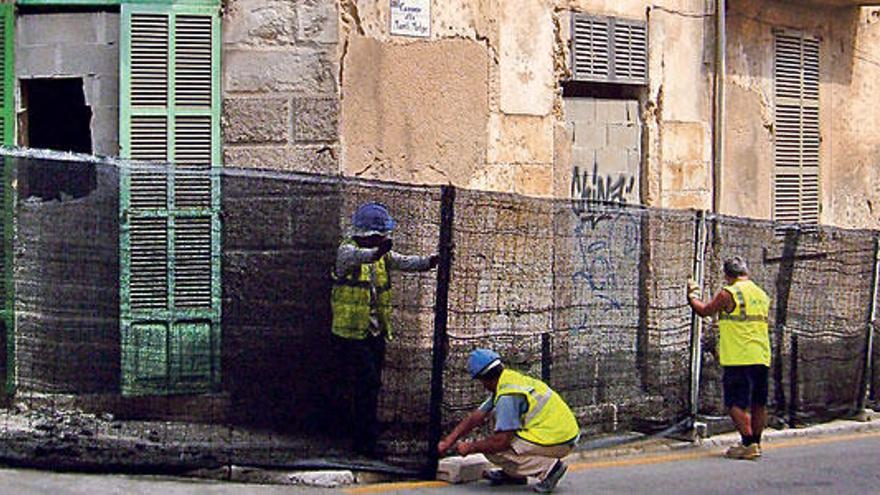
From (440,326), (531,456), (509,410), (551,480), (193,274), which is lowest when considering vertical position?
(551,480)

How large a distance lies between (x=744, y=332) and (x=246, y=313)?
393cm

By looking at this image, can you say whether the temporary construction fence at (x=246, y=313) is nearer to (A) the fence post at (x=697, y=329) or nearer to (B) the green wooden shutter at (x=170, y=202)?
(B) the green wooden shutter at (x=170, y=202)

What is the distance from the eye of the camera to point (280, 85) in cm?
1109

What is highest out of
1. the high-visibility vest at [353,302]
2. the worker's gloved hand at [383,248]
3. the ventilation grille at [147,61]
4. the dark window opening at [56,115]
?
the ventilation grille at [147,61]

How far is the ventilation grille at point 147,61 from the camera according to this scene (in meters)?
10.9

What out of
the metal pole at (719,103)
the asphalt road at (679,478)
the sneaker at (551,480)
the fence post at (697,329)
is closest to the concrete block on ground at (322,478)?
the asphalt road at (679,478)

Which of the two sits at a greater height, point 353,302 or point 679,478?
point 353,302

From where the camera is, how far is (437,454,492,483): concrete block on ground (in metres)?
9.52

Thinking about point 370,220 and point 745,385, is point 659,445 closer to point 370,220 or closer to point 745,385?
point 745,385

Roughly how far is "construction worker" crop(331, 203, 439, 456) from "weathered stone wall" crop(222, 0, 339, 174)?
1.76 m

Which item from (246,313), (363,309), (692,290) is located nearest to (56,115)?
(246,313)

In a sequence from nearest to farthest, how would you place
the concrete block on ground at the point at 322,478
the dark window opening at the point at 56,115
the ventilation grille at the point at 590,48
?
the concrete block on ground at the point at 322,478 → the dark window opening at the point at 56,115 → the ventilation grille at the point at 590,48

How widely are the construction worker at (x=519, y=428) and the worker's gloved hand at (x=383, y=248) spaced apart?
0.83 metres

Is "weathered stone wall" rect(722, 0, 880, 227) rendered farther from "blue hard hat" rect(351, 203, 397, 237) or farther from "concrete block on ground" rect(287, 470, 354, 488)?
"concrete block on ground" rect(287, 470, 354, 488)
